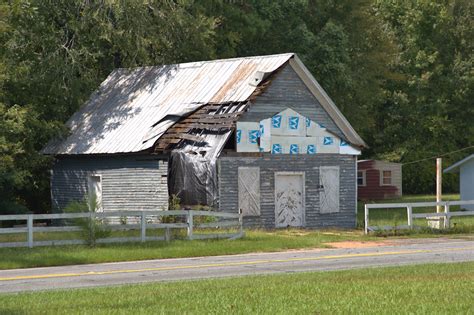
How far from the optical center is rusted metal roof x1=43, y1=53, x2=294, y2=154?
38312 mm

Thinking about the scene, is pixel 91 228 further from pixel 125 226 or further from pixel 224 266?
pixel 224 266

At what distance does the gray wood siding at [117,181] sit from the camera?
38.2m

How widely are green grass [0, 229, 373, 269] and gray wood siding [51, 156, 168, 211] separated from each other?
16.3 feet

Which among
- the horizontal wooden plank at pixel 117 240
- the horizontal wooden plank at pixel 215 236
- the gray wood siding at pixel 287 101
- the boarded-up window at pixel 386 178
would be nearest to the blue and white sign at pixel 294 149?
the gray wood siding at pixel 287 101

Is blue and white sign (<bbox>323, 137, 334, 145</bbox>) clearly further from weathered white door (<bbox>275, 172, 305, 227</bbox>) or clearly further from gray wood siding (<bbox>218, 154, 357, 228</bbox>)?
weathered white door (<bbox>275, 172, 305, 227</bbox>)

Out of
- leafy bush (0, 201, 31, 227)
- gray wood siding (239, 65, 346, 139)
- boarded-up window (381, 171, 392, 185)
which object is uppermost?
gray wood siding (239, 65, 346, 139)

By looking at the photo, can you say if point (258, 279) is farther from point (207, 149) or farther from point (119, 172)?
point (119, 172)

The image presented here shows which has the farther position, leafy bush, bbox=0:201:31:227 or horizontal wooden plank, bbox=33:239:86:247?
leafy bush, bbox=0:201:31:227

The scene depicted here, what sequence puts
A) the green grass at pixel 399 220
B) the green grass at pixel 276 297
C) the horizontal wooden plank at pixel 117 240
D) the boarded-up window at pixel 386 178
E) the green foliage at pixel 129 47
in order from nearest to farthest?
the green grass at pixel 276 297, the horizontal wooden plank at pixel 117 240, the green grass at pixel 399 220, the green foliage at pixel 129 47, the boarded-up window at pixel 386 178

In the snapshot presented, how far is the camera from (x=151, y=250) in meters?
28.2

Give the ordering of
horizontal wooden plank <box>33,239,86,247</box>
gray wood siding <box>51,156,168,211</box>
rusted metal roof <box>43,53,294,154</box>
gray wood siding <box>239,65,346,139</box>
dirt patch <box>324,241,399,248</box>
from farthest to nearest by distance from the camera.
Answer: rusted metal roof <box>43,53,294,154</box>, gray wood siding <box>51,156,168,211</box>, gray wood siding <box>239,65,346,139</box>, dirt patch <box>324,241,399,248</box>, horizontal wooden plank <box>33,239,86,247</box>

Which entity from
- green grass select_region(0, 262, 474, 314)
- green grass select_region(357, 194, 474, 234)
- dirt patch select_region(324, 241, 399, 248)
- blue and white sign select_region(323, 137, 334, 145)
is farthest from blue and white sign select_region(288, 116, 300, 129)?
green grass select_region(0, 262, 474, 314)

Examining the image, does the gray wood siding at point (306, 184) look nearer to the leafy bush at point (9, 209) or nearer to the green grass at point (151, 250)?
the green grass at point (151, 250)

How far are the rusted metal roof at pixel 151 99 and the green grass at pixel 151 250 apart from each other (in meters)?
6.12
